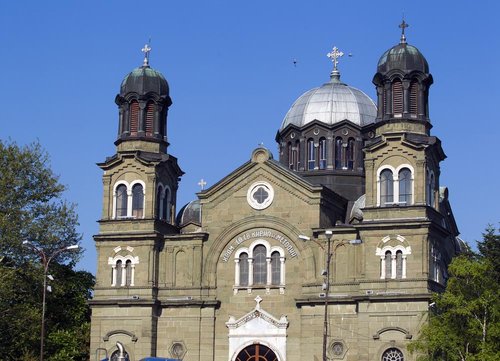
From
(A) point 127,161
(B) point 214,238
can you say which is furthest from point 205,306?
(A) point 127,161

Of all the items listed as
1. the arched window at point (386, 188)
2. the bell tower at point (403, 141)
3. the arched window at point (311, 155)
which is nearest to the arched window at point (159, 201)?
the arched window at point (311, 155)

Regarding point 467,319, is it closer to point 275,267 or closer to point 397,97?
point 275,267

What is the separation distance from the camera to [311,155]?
253 ft

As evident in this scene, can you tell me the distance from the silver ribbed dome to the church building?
23.5 ft

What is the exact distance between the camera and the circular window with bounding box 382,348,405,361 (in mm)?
63750

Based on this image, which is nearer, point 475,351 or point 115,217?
point 475,351

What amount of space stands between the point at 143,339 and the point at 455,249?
19557 mm

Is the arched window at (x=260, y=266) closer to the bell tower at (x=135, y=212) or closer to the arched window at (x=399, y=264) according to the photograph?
the bell tower at (x=135, y=212)

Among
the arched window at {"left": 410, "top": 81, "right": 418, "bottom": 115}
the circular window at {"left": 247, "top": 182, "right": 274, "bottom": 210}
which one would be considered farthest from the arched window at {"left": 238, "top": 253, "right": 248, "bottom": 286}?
the arched window at {"left": 410, "top": 81, "right": 418, "bottom": 115}

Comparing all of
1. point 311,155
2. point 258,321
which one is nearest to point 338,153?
point 311,155

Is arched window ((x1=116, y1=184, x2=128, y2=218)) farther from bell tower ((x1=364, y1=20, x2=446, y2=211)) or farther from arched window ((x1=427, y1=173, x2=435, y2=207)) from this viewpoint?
arched window ((x1=427, y1=173, x2=435, y2=207))

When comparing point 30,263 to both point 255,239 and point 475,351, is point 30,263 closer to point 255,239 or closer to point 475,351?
point 255,239

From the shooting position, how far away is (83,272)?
83.3 metres

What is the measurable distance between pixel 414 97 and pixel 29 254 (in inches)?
946
